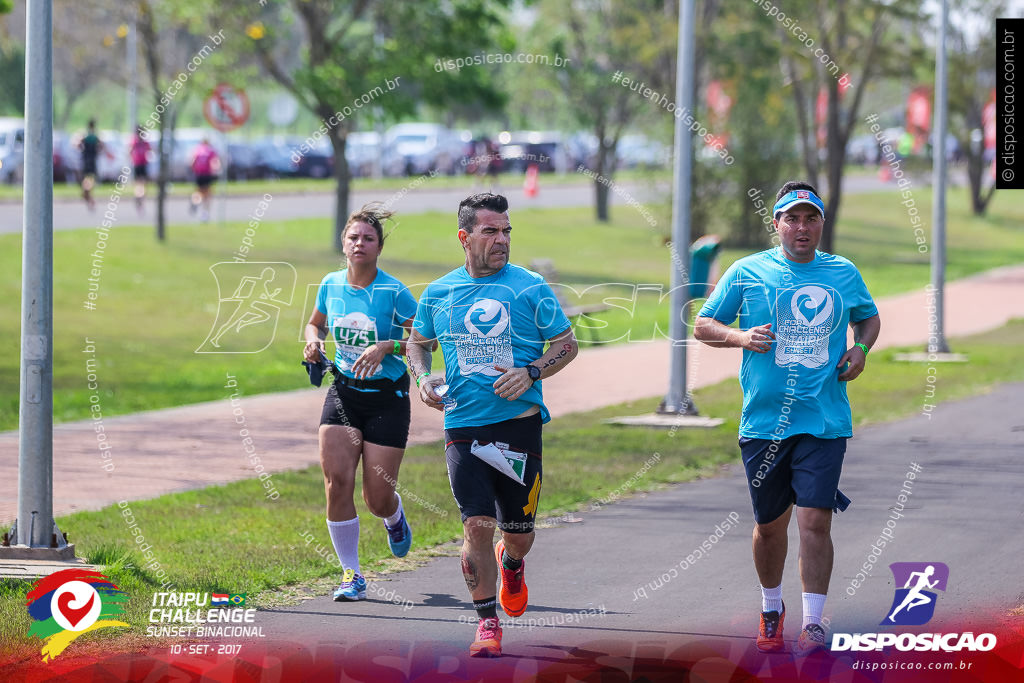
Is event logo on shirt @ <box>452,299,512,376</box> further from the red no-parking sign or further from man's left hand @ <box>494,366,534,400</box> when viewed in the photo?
the red no-parking sign

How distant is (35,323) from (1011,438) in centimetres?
832

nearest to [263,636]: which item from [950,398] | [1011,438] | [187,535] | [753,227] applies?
[187,535]

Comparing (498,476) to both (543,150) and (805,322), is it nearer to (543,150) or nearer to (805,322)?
(805,322)

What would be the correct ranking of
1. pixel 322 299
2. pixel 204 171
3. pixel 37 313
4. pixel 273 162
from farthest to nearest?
1. pixel 273 162
2. pixel 204 171
3. pixel 37 313
4. pixel 322 299

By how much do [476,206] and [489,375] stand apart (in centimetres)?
70

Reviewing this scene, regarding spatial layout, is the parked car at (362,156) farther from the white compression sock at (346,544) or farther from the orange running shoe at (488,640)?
the orange running shoe at (488,640)

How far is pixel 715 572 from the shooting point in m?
7.87

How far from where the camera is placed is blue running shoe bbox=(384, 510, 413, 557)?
25.3ft

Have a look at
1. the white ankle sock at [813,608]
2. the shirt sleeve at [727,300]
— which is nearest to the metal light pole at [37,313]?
the shirt sleeve at [727,300]

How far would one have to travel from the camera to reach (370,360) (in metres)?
7.05

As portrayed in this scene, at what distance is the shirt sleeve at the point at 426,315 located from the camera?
20.4ft

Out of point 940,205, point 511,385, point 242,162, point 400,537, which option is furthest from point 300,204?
point 511,385

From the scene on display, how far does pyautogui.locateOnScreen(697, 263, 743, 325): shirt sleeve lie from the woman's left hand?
5.34ft

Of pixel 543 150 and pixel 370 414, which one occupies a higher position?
pixel 543 150
